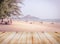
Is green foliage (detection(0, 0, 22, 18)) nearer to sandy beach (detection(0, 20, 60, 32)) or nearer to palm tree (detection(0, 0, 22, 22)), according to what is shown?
palm tree (detection(0, 0, 22, 22))

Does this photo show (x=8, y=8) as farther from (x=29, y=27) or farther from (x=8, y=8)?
(x=29, y=27)

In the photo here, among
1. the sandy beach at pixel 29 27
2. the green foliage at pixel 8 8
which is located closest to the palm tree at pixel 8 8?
the green foliage at pixel 8 8

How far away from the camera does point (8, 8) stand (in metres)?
4.04

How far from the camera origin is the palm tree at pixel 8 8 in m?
4.00

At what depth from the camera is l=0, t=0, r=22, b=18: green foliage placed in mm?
3994

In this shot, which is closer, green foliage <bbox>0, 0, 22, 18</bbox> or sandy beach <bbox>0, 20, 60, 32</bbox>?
green foliage <bbox>0, 0, 22, 18</bbox>

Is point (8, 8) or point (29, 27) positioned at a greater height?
point (8, 8)

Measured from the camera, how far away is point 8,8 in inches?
159

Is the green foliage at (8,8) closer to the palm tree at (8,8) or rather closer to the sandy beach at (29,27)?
the palm tree at (8,8)

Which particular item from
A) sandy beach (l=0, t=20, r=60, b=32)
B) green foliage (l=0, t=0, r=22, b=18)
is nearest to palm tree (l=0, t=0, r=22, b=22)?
green foliage (l=0, t=0, r=22, b=18)

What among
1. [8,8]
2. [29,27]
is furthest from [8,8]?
[29,27]

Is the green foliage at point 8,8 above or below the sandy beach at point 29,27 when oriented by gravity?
above

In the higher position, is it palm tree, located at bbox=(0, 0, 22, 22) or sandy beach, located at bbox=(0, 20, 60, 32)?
palm tree, located at bbox=(0, 0, 22, 22)

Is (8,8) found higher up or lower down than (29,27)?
higher up
